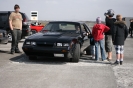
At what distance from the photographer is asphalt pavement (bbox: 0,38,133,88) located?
5.64 m

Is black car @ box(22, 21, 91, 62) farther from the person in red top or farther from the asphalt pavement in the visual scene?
the person in red top

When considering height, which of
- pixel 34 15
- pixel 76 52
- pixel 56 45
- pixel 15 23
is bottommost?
pixel 76 52

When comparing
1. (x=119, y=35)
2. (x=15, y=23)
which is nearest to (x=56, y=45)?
(x=119, y=35)

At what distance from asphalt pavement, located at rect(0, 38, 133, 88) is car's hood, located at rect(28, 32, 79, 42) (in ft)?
2.41

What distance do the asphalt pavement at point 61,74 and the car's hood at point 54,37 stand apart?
28.9 inches

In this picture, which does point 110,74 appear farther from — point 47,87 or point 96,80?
point 47,87

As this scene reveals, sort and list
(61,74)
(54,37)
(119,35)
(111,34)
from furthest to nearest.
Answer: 1. (111,34)
2. (54,37)
3. (119,35)
4. (61,74)

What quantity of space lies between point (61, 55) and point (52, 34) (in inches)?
40.8

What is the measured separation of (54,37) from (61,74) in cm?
195

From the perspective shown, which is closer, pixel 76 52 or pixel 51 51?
pixel 51 51

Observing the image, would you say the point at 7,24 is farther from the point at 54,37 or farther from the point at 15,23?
the point at 54,37

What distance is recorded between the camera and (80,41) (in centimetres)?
867

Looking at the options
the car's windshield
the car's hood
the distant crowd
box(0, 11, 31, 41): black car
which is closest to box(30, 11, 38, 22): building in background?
box(0, 11, 31, 41): black car

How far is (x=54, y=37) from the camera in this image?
327 inches
